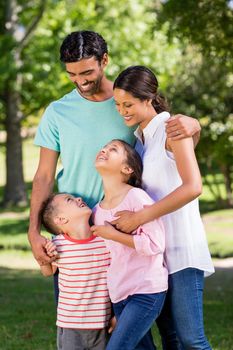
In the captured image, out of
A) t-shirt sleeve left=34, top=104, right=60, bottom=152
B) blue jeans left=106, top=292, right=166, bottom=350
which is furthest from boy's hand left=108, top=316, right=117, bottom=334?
t-shirt sleeve left=34, top=104, right=60, bottom=152

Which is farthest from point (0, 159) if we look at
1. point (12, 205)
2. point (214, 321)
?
point (214, 321)

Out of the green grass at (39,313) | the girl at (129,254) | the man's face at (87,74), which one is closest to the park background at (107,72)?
the green grass at (39,313)

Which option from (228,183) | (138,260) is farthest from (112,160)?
(228,183)

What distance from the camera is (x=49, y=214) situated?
4.47 m

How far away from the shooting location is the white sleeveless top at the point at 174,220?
4.08 meters

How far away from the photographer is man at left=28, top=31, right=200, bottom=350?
4402 mm

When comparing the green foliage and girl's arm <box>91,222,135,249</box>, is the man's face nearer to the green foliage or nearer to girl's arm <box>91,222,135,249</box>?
girl's arm <box>91,222,135,249</box>

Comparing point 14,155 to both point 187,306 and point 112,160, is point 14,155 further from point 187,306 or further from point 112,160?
point 187,306

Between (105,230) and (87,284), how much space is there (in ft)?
1.29

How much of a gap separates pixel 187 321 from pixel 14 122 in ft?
67.5

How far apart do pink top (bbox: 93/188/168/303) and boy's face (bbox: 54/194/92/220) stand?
193mm

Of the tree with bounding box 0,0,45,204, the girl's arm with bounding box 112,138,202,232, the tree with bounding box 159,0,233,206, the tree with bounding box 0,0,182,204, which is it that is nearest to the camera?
the girl's arm with bounding box 112,138,202,232

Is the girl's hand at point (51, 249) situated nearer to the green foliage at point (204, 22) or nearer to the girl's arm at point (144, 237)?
the girl's arm at point (144, 237)

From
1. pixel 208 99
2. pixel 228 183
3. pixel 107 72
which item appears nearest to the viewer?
pixel 228 183
